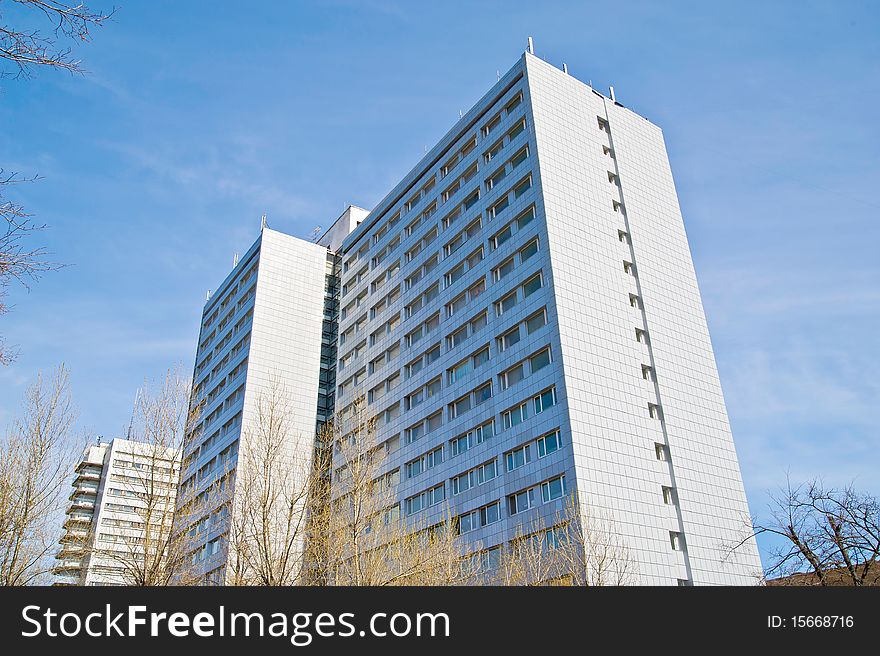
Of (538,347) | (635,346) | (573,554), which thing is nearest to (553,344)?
(538,347)

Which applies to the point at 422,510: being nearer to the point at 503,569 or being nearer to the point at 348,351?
the point at 503,569

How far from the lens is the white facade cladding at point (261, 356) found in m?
56.6

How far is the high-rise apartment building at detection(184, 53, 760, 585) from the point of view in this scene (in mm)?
36344

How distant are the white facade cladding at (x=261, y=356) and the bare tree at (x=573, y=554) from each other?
24.0m

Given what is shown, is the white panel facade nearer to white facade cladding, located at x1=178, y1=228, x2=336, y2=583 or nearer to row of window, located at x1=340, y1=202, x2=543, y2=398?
row of window, located at x1=340, y1=202, x2=543, y2=398

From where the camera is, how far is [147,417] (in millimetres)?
29188

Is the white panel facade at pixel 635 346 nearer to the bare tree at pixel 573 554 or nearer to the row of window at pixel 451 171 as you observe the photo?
the bare tree at pixel 573 554

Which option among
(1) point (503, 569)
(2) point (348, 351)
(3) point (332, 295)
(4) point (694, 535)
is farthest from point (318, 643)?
(3) point (332, 295)

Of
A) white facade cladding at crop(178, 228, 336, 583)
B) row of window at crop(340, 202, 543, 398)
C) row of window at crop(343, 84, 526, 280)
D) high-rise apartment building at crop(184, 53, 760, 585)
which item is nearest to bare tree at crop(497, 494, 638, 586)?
high-rise apartment building at crop(184, 53, 760, 585)

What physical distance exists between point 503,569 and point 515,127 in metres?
28.7

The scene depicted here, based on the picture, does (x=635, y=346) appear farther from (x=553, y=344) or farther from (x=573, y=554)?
(x=573, y=554)

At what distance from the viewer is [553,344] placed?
3825cm

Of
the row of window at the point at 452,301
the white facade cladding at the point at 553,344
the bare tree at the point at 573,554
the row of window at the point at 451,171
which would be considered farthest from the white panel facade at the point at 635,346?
the row of window at the point at 451,171

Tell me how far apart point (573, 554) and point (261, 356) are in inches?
1431
